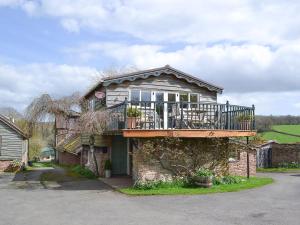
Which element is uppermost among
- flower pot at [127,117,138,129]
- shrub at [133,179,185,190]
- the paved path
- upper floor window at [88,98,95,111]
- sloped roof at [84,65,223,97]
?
sloped roof at [84,65,223,97]

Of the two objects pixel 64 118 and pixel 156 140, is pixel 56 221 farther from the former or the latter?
pixel 64 118

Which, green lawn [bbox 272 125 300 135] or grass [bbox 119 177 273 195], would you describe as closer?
grass [bbox 119 177 273 195]

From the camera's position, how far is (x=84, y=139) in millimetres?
28297

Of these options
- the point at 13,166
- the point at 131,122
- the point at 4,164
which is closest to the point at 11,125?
the point at 4,164

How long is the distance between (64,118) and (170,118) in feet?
29.1

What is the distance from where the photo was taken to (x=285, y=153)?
3550cm

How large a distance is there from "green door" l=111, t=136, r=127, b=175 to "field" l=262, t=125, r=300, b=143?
23.1 m

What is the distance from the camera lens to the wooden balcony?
16969 millimetres

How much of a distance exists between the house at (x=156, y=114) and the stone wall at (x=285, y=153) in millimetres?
11944

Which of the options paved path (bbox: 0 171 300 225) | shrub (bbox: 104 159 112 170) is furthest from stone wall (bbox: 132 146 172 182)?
shrub (bbox: 104 159 112 170)

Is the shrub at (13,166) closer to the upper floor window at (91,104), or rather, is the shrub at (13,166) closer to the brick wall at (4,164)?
the brick wall at (4,164)

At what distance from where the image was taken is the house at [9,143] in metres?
30.7

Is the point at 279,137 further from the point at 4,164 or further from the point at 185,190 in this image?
the point at 185,190

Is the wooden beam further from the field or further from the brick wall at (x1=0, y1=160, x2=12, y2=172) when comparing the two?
the field
